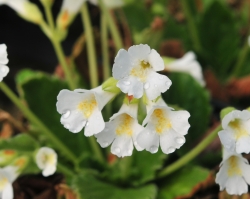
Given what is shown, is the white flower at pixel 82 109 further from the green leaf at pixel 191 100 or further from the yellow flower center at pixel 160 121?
the green leaf at pixel 191 100

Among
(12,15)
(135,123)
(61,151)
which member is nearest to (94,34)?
(61,151)

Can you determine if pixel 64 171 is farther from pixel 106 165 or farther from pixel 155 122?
pixel 155 122

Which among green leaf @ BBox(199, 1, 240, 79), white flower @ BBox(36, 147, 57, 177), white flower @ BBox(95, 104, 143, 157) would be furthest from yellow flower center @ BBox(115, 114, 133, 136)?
green leaf @ BBox(199, 1, 240, 79)

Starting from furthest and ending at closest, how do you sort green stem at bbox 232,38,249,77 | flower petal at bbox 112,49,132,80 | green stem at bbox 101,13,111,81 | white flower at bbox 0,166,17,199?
green stem at bbox 232,38,249,77 < green stem at bbox 101,13,111,81 < white flower at bbox 0,166,17,199 < flower petal at bbox 112,49,132,80

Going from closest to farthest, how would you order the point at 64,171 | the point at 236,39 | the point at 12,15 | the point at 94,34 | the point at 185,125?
the point at 185,125
the point at 64,171
the point at 94,34
the point at 236,39
the point at 12,15

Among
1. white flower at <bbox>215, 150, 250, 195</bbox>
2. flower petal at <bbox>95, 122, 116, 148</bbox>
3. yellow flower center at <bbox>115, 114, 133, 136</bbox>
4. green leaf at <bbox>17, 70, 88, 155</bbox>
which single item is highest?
green leaf at <bbox>17, 70, 88, 155</bbox>

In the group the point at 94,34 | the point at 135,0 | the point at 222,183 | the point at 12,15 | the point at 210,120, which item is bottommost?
the point at 222,183

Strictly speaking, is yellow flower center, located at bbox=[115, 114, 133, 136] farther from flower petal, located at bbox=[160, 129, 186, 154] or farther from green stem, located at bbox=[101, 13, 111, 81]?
green stem, located at bbox=[101, 13, 111, 81]

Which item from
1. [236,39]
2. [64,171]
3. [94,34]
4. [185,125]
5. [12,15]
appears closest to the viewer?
[185,125]
